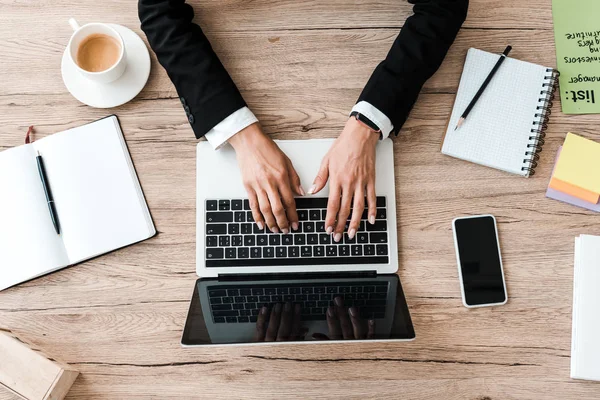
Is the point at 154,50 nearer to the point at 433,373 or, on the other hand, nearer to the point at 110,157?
the point at 110,157

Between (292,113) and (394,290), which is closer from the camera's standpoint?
(394,290)

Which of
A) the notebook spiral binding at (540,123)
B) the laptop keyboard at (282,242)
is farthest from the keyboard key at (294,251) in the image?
the notebook spiral binding at (540,123)

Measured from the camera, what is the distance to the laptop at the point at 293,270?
850 millimetres

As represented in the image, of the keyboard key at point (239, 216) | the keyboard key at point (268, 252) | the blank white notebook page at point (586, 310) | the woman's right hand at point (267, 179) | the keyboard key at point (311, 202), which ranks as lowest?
the blank white notebook page at point (586, 310)

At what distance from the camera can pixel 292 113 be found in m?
1.01

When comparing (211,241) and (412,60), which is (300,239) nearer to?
(211,241)

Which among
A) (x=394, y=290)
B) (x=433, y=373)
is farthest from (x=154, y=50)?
(x=433, y=373)

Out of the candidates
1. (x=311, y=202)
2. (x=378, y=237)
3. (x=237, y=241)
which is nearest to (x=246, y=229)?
(x=237, y=241)

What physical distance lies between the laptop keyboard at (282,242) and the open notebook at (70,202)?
0.13 m

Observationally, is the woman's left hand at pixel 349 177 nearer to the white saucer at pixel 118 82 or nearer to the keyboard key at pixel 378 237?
the keyboard key at pixel 378 237

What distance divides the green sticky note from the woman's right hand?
55cm

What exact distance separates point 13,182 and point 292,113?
0.52m

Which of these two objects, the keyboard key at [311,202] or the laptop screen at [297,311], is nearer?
the laptop screen at [297,311]

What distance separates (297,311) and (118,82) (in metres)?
0.54
